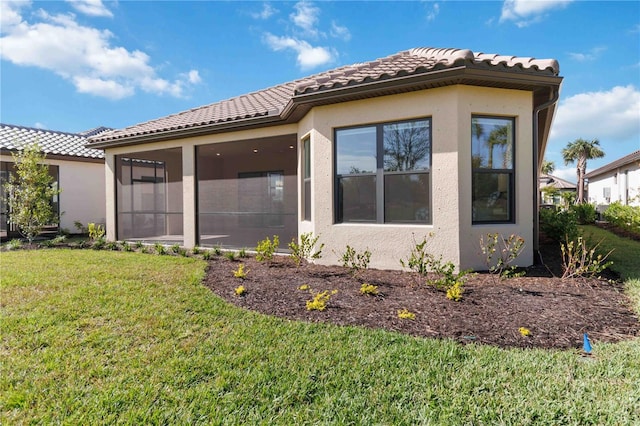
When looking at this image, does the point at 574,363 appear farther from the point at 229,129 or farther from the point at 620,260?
the point at 229,129

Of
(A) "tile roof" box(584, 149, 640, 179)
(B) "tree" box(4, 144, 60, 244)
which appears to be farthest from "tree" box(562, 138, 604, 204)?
(B) "tree" box(4, 144, 60, 244)

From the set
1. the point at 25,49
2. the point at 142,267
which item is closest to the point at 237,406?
the point at 142,267

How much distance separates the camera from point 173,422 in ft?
7.48

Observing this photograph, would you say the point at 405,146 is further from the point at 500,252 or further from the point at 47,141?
the point at 47,141

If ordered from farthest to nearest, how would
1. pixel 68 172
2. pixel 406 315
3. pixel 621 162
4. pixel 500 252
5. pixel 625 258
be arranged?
1. pixel 621 162
2. pixel 68 172
3. pixel 625 258
4. pixel 500 252
5. pixel 406 315

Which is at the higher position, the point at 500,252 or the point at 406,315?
the point at 500,252

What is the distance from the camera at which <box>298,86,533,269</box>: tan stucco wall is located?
19.8 ft

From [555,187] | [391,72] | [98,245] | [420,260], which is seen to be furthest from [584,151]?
[98,245]

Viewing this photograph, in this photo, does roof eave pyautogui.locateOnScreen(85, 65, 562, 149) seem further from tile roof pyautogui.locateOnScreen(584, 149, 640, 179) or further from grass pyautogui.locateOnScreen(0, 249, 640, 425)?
tile roof pyautogui.locateOnScreen(584, 149, 640, 179)

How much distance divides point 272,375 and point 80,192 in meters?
15.4

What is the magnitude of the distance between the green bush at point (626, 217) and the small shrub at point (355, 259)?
36.7 feet

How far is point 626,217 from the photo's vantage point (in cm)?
1262

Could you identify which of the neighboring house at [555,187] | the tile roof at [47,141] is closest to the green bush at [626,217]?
the tile roof at [47,141]

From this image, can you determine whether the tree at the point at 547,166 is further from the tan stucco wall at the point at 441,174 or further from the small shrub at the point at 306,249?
the small shrub at the point at 306,249
